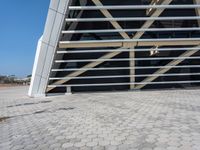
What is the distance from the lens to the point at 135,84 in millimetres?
17031

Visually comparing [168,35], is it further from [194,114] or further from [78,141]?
[78,141]

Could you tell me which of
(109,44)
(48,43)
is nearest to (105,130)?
(48,43)

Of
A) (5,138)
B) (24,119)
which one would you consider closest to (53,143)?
(5,138)

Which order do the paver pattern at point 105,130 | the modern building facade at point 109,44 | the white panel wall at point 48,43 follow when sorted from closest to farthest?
the paver pattern at point 105,130
the white panel wall at point 48,43
the modern building facade at point 109,44

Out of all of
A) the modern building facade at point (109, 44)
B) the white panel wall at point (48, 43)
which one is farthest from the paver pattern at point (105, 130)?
the modern building facade at point (109, 44)

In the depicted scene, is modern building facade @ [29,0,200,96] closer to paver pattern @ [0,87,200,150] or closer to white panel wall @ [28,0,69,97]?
white panel wall @ [28,0,69,97]

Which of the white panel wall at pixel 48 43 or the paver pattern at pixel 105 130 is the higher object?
the white panel wall at pixel 48 43

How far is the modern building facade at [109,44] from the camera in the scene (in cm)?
1456

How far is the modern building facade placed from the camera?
47.8 ft

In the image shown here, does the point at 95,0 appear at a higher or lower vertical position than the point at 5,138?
higher

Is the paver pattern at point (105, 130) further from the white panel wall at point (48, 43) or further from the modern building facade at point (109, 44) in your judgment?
the modern building facade at point (109, 44)

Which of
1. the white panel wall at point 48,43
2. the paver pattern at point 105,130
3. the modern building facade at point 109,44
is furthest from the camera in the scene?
the modern building facade at point 109,44

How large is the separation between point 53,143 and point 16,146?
2.62ft

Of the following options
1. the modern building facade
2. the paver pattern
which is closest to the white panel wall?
the modern building facade
